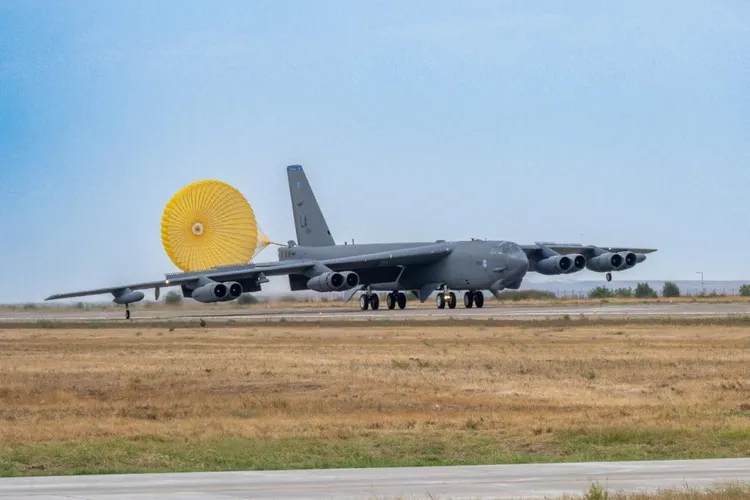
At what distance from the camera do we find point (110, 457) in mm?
18109

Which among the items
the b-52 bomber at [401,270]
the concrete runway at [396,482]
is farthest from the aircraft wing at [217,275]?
the concrete runway at [396,482]

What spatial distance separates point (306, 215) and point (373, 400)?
→ 52.2 meters

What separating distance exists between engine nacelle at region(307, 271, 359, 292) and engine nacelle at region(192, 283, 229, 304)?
447 cm

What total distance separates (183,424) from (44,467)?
5.63 meters

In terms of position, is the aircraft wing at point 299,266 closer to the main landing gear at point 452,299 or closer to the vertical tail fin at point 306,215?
the main landing gear at point 452,299

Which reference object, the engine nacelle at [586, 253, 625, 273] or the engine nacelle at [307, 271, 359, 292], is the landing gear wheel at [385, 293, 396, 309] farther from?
the engine nacelle at [586, 253, 625, 273]

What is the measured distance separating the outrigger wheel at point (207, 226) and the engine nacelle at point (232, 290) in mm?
5175

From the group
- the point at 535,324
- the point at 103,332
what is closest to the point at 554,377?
the point at 535,324

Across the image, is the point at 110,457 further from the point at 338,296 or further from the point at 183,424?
the point at 338,296

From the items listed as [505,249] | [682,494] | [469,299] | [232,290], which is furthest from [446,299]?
[682,494]

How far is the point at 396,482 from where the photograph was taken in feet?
47.8

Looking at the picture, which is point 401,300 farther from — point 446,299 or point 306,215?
point 306,215

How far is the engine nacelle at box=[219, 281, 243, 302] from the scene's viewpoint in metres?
65.4

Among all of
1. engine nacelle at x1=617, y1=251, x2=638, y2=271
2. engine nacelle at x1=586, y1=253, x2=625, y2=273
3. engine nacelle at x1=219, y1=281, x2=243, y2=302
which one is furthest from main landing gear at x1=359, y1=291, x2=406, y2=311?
engine nacelle at x1=617, y1=251, x2=638, y2=271
